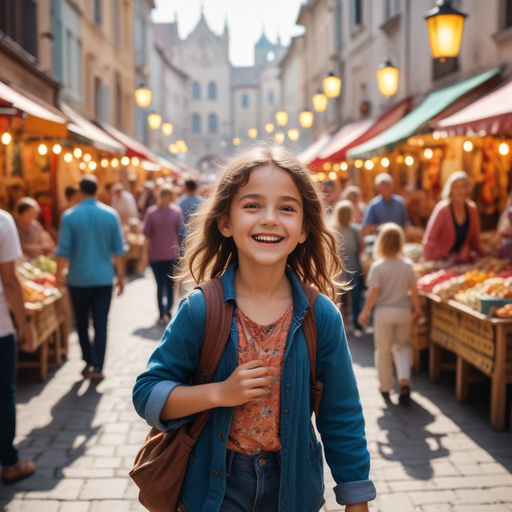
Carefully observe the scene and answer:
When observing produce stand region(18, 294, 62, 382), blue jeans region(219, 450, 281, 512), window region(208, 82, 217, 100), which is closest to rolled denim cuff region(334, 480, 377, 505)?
blue jeans region(219, 450, 281, 512)

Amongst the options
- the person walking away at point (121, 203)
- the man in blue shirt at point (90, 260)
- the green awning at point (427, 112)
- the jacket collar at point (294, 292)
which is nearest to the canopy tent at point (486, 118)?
the green awning at point (427, 112)

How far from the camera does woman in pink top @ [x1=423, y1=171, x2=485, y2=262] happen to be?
727 centimetres

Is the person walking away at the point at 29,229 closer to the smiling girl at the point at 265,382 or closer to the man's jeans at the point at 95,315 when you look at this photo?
the man's jeans at the point at 95,315

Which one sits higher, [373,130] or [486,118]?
[373,130]

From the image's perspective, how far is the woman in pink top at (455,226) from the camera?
7266mm

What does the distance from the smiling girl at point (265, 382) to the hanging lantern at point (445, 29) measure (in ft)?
19.0

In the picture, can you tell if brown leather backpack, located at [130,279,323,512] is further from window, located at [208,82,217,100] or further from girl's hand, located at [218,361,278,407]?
window, located at [208,82,217,100]

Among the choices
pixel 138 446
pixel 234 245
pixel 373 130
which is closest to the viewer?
pixel 234 245

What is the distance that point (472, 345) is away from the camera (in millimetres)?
5867

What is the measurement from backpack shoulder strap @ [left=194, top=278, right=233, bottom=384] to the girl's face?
18cm

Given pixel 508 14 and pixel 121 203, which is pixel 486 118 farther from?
pixel 121 203

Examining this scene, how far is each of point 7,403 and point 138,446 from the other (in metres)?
1.10

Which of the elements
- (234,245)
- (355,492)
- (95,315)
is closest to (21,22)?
(95,315)

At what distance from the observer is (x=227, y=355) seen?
6.84 ft
